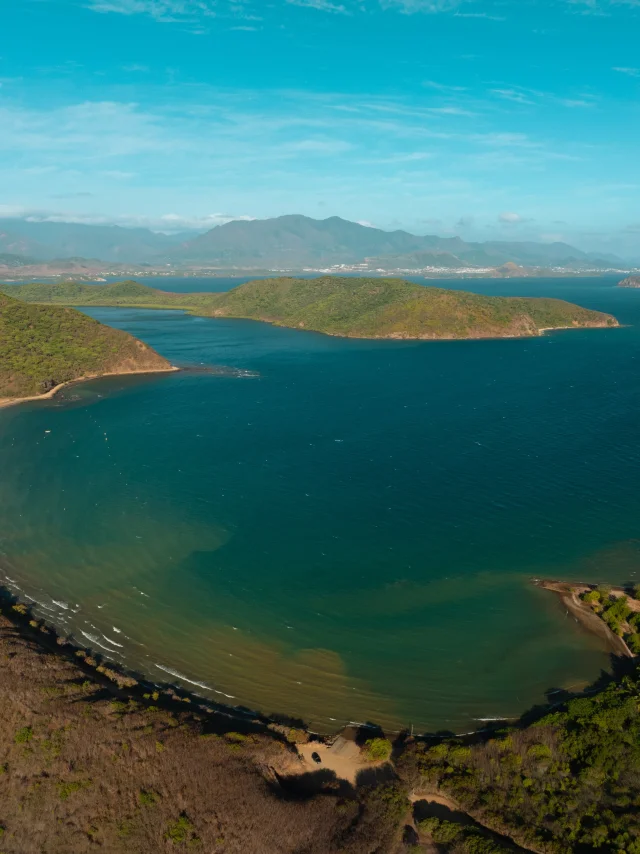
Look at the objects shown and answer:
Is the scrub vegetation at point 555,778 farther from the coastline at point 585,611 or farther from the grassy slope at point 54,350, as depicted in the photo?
the grassy slope at point 54,350

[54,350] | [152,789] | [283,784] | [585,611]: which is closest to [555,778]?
[283,784]

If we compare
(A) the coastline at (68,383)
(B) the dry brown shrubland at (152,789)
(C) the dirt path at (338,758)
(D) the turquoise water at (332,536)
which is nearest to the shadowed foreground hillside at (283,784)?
(B) the dry brown shrubland at (152,789)

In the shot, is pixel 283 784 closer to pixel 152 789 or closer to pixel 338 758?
pixel 338 758

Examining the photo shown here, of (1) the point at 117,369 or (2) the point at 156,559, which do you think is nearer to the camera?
(2) the point at 156,559

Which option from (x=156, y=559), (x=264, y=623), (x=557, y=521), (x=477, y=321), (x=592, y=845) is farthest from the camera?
(x=477, y=321)

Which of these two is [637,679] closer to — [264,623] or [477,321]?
[264,623]

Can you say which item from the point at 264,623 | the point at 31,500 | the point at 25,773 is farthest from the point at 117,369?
the point at 25,773
